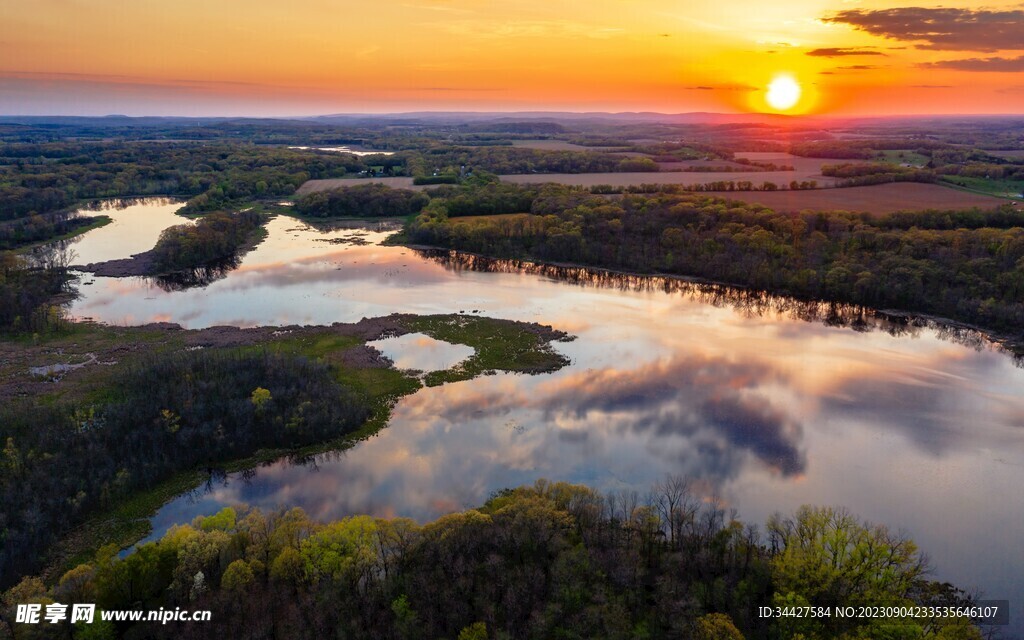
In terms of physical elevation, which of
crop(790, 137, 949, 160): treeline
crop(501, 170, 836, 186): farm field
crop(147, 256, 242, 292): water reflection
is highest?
crop(790, 137, 949, 160): treeline

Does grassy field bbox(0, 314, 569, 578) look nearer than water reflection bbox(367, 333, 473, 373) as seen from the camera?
Yes

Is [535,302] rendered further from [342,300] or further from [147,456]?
[147,456]

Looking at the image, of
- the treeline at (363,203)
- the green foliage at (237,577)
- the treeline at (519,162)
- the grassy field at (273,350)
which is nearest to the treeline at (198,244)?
the treeline at (363,203)

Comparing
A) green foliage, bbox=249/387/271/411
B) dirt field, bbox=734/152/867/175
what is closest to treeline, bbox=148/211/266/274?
green foliage, bbox=249/387/271/411

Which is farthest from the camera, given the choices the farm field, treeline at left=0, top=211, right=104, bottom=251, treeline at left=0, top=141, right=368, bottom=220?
the farm field

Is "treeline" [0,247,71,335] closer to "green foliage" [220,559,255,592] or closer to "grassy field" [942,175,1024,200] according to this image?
"green foliage" [220,559,255,592]

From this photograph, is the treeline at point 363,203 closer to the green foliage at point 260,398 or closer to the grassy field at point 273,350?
the grassy field at point 273,350
